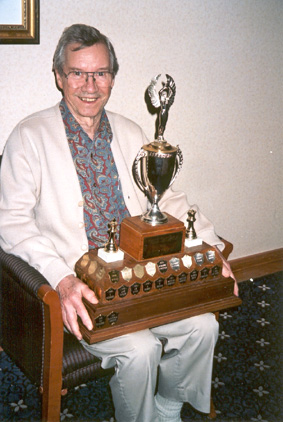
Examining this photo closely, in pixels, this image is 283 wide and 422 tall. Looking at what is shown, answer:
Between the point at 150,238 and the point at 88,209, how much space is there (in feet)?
1.34

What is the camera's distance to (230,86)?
115 inches

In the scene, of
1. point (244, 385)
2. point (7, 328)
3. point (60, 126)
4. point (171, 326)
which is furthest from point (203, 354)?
point (60, 126)

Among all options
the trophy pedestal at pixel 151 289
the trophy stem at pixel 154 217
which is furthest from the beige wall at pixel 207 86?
the trophy pedestal at pixel 151 289

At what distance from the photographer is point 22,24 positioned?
6.91 ft

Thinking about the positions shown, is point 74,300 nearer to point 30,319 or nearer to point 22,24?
point 30,319

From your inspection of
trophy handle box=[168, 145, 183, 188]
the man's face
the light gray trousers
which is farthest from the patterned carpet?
the man's face

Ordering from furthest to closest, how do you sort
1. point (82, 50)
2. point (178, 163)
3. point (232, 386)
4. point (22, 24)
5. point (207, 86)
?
point (207, 86), point (232, 386), point (22, 24), point (82, 50), point (178, 163)

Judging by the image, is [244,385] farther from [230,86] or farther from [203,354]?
[230,86]

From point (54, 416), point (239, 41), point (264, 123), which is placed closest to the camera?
point (54, 416)

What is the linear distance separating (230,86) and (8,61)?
1384 millimetres

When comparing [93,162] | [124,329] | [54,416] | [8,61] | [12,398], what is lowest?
[12,398]

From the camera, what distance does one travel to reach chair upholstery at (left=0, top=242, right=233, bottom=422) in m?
1.62

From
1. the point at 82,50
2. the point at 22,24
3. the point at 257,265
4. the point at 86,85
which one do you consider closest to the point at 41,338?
the point at 86,85

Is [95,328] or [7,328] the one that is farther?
[7,328]
